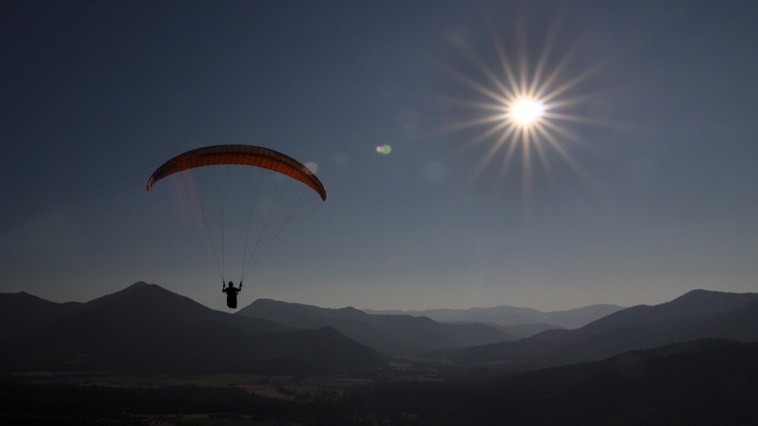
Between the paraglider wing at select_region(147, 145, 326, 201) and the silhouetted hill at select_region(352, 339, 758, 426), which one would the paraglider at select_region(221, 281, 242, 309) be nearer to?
the paraglider wing at select_region(147, 145, 326, 201)

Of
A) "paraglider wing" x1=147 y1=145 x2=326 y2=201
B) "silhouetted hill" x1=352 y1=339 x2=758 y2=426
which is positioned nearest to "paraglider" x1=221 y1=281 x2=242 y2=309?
"paraglider wing" x1=147 y1=145 x2=326 y2=201

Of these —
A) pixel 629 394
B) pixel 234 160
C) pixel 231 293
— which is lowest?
pixel 629 394

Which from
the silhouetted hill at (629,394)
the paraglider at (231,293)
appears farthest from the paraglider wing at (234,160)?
the silhouetted hill at (629,394)

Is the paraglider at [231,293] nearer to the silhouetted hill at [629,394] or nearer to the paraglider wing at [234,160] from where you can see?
the paraglider wing at [234,160]

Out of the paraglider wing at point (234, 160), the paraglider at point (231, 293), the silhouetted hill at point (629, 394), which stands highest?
the paraglider wing at point (234, 160)

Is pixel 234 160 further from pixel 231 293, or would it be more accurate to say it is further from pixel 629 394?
pixel 629 394

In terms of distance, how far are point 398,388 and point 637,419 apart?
340 ft

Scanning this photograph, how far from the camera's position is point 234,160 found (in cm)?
2962

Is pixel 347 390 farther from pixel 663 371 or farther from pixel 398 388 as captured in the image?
pixel 663 371

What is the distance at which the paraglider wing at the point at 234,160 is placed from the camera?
91.9 ft

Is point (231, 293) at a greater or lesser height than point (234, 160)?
lesser

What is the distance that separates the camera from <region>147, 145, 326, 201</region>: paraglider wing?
28000mm

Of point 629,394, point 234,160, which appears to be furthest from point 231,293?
point 629,394

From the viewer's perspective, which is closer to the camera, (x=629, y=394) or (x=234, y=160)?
(x=234, y=160)
